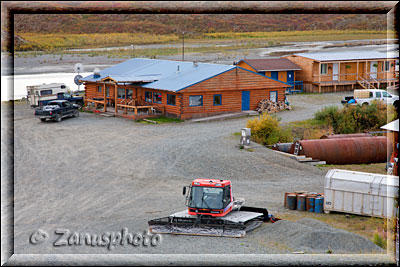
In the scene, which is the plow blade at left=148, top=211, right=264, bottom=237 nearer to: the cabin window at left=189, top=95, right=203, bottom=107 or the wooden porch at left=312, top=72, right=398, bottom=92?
the cabin window at left=189, top=95, right=203, bottom=107

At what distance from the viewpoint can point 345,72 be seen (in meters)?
53.1

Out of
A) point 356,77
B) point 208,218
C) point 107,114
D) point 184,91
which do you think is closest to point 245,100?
point 184,91

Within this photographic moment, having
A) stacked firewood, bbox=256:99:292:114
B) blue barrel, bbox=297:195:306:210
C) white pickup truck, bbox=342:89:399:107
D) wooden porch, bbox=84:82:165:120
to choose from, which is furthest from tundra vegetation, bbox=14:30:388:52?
blue barrel, bbox=297:195:306:210

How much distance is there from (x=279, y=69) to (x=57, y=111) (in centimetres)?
2178

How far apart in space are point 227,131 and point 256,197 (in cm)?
1262

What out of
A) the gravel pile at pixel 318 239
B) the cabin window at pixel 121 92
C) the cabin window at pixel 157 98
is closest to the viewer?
the gravel pile at pixel 318 239

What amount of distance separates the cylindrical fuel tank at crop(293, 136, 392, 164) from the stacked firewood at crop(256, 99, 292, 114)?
12047mm

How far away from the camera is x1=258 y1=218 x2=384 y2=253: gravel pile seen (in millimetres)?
14795

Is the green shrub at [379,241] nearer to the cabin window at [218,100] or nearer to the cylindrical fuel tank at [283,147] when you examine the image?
the cylindrical fuel tank at [283,147]

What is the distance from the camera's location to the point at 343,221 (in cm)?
1881

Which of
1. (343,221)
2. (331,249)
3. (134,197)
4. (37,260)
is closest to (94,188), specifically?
(134,197)

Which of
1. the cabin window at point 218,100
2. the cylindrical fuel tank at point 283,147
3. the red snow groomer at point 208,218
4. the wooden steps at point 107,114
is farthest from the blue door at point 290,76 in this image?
the red snow groomer at point 208,218

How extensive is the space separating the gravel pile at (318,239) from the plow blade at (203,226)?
827 millimetres

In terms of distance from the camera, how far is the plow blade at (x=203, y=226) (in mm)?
16438
